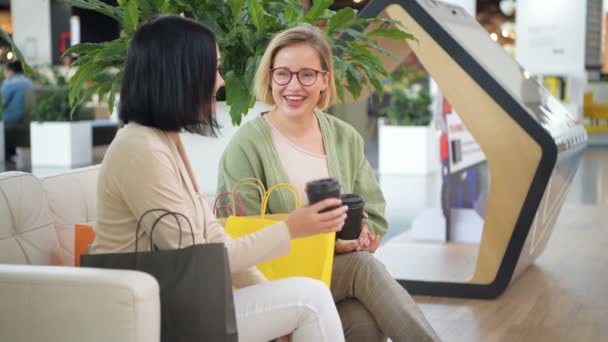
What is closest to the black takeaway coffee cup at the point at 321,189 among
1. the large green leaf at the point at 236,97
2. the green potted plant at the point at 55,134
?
the large green leaf at the point at 236,97

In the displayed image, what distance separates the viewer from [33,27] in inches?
699

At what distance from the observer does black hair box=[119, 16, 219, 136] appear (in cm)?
191

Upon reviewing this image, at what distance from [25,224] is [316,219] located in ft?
2.83

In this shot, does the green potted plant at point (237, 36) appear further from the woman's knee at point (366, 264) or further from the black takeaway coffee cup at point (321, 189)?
the black takeaway coffee cup at point (321, 189)

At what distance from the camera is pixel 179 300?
1.81 metres

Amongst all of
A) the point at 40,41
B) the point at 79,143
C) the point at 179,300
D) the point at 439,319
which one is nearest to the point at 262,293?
the point at 179,300

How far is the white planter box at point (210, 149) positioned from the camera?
333cm

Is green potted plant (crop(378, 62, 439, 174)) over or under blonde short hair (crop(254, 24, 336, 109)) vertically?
under

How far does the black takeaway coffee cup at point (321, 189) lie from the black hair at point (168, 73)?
308 mm

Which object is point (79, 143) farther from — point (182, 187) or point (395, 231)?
point (182, 187)

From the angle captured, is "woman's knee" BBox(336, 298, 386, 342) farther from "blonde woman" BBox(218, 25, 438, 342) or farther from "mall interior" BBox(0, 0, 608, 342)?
"mall interior" BBox(0, 0, 608, 342)

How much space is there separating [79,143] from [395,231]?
21.6ft

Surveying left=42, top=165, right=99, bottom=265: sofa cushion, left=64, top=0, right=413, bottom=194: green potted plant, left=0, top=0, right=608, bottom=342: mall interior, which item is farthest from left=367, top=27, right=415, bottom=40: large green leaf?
left=42, top=165, right=99, bottom=265: sofa cushion

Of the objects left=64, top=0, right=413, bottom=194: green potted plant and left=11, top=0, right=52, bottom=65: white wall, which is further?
left=11, top=0, right=52, bottom=65: white wall
